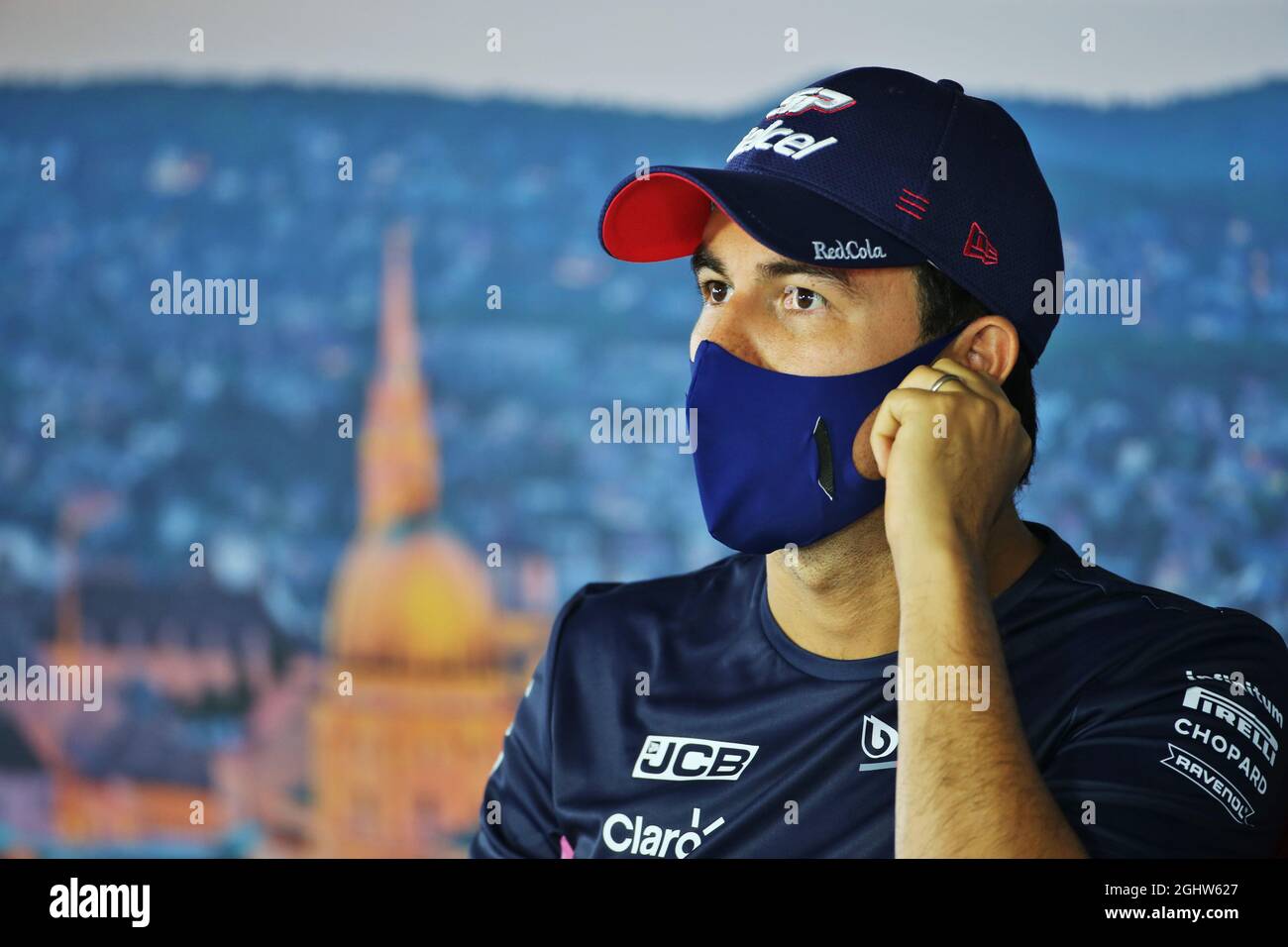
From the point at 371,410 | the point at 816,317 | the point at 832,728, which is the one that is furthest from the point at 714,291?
the point at 371,410

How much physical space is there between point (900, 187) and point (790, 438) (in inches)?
11.0

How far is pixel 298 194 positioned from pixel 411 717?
59.5 inches

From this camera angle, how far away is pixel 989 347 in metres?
1.48

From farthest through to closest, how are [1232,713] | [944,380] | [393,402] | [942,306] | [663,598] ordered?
[393,402], [663,598], [942,306], [944,380], [1232,713]

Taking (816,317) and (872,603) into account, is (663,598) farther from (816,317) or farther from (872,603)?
(816,317)

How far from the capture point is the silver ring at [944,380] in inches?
52.9

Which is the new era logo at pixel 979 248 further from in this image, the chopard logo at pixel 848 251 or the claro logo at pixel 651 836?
the claro logo at pixel 651 836

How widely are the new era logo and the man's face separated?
0.07 metres

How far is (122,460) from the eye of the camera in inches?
151

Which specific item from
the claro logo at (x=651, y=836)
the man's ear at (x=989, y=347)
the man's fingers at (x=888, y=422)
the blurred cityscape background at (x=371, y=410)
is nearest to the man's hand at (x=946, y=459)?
the man's fingers at (x=888, y=422)

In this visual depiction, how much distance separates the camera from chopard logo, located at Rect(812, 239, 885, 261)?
1368mm

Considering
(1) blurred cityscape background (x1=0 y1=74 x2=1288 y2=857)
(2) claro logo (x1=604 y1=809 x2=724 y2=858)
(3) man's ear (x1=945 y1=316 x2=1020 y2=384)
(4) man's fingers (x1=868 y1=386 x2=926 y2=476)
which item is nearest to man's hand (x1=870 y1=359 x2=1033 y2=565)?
(4) man's fingers (x1=868 y1=386 x2=926 y2=476)

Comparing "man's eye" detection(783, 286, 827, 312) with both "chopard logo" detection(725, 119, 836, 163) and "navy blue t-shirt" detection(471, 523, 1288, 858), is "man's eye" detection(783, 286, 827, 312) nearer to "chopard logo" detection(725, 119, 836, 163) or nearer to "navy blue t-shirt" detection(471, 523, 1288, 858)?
"chopard logo" detection(725, 119, 836, 163)
